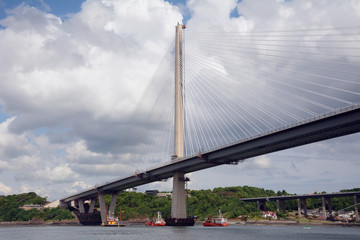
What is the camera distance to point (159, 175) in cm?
10350

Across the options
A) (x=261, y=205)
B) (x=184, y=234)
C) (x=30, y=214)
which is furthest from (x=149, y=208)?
(x=184, y=234)

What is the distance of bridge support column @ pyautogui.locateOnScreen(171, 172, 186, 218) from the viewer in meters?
93.0

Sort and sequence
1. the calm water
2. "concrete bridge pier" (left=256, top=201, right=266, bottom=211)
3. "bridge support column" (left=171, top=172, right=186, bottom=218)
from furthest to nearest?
"concrete bridge pier" (left=256, top=201, right=266, bottom=211) → "bridge support column" (left=171, top=172, right=186, bottom=218) → the calm water

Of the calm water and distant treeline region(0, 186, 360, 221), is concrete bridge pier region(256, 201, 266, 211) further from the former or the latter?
the calm water

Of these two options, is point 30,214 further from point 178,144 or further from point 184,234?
point 184,234

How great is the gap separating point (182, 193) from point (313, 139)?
135 feet

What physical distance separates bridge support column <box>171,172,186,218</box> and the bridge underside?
73.5 inches

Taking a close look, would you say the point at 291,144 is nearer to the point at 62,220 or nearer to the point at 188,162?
the point at 188,162

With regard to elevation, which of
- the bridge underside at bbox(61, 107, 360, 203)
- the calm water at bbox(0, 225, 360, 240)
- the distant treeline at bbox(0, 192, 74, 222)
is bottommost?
the calm water at bbox(0, 225, 360, 240)

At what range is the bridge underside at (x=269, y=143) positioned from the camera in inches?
2104

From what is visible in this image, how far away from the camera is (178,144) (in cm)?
8944

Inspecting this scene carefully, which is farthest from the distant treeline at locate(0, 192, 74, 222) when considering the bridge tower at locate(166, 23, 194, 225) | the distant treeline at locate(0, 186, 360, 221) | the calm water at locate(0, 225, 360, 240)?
the bridge tower at locate(166, 23, 194, 225)

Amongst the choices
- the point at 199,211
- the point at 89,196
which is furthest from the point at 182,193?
the point at 89,196

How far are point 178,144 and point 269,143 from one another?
1126 inches
